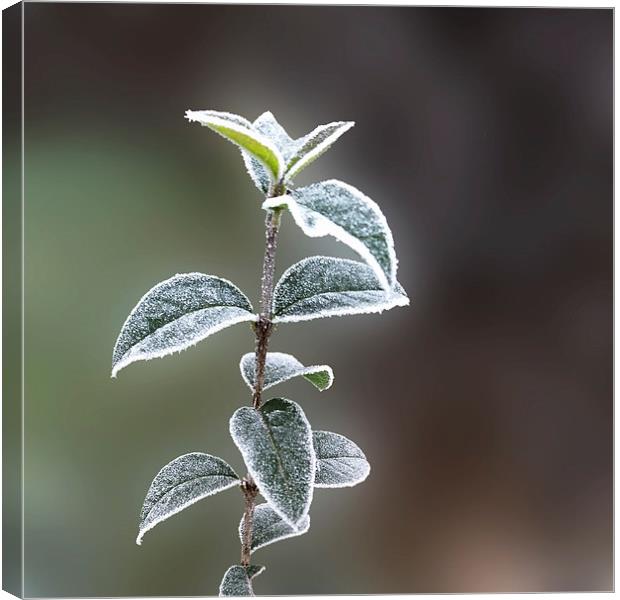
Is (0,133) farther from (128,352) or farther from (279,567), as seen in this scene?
(279,567)

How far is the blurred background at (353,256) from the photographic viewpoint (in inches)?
43.3

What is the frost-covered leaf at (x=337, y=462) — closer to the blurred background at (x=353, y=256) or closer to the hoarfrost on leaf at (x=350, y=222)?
the hoarfrost on leaf at (x=350, y=222)

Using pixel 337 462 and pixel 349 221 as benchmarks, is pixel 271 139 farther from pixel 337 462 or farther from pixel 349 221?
pixel 337 462

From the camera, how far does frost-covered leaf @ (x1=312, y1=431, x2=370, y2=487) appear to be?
689 mm

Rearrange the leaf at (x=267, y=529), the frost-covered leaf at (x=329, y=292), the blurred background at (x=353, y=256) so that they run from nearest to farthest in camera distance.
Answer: the frost-covered leaf at (x=329, y=292) → the leaf at (x=267, y=529) → the blurred background at (x=353, y=256)

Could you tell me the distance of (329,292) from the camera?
0.63 m

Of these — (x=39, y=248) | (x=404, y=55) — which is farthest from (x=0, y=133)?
(x=404, y=55)

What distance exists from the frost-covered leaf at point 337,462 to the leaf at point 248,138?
0.85 ft

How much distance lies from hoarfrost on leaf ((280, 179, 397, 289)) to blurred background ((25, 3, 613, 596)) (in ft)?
1.94

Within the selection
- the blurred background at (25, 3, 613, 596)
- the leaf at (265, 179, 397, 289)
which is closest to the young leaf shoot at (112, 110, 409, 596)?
the leaf at (265, 179, 397, 289)

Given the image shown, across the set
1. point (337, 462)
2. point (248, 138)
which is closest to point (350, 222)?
point (248, 138)

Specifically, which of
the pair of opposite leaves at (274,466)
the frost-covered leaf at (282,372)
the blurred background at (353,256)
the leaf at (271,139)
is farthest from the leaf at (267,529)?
the blurred background at (353,256)

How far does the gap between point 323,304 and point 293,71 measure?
0.60m

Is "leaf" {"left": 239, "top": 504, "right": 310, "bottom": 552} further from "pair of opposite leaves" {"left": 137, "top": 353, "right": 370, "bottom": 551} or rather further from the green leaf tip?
the green leaf tip
